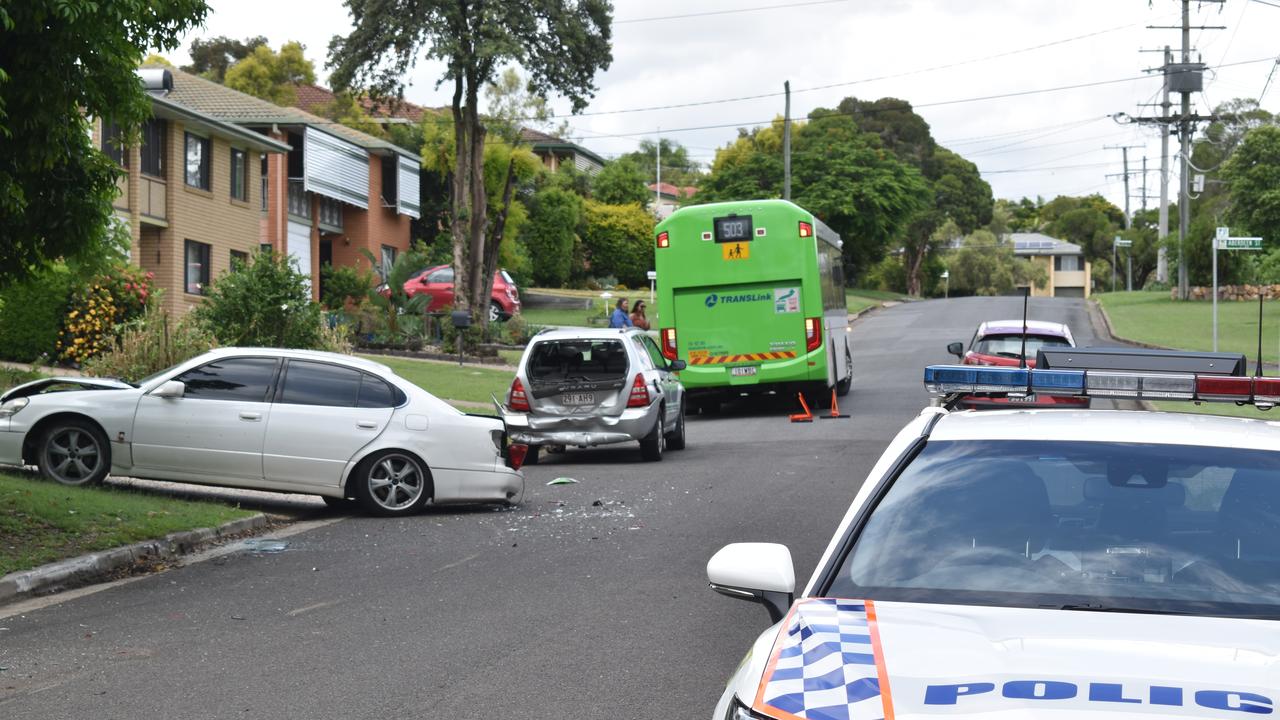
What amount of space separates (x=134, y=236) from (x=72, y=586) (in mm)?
29252

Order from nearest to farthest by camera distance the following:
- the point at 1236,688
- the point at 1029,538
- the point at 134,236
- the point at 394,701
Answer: the point at 1236,688 < the point at 1029,538 < the point at 394,701 < the point at 134,236

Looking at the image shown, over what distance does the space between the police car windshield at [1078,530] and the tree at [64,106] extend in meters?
6.73

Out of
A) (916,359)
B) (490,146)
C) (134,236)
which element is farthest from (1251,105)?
(134,236)

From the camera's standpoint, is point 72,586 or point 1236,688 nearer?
point 1236,688

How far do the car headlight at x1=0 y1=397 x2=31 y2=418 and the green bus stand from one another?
1234 centimetres

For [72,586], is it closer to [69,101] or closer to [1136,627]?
[69,101]

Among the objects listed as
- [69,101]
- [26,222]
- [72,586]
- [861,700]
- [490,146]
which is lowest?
[72,586]

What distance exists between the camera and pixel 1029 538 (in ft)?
14.3

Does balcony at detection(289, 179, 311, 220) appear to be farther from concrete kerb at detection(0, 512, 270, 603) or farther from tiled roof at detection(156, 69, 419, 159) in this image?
concrete kerb at detection(0, 512, 270, 603)

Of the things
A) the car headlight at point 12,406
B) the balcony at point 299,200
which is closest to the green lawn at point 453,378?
the car headlight at point 12,406

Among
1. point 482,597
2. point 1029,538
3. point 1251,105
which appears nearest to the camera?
point 1029,538

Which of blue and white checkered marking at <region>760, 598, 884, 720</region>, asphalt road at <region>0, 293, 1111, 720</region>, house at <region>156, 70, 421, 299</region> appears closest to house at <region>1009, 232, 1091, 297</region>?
house at <region>156, 70, 421, 299</region>

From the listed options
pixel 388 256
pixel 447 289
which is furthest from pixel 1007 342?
pixel 388 256

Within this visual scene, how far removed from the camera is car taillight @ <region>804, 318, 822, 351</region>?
77.9 ft
